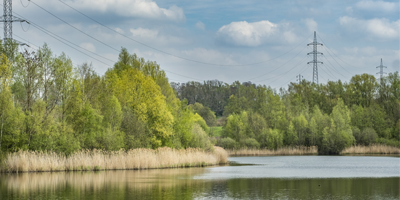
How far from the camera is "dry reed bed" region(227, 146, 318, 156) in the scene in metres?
85.2

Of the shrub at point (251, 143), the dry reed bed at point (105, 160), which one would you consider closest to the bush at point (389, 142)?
the shrub at point (251, 143)

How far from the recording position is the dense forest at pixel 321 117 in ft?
287

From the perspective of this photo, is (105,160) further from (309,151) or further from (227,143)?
(309,151)

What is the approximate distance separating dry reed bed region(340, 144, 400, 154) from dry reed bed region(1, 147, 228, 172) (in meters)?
41.9

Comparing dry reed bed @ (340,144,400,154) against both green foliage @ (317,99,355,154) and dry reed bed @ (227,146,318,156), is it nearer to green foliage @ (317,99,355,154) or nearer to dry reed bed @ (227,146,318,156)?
green foliage @ (317,99,355,154)

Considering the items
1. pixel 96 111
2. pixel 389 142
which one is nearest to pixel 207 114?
pixel 389 142

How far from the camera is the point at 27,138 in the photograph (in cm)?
3797

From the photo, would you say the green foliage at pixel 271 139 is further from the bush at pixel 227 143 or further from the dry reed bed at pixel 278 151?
the bush at pixel 227 143

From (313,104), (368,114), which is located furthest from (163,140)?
(313,104)

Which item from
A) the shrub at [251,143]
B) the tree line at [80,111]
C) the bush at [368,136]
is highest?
the tree line at [80,111]

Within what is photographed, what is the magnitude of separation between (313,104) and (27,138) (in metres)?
84.7

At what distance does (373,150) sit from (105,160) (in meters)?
60.3

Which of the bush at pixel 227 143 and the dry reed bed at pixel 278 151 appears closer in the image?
the dry reed bed at pixel 278 151

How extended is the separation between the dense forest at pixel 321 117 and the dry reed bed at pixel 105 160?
Answer: 38.3 metres
